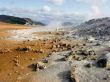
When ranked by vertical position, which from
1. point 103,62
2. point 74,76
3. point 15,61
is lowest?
point 74,76

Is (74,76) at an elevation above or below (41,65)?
below

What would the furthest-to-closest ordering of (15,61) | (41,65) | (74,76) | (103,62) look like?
(15,61), (41,65), (103,62), (74,76)

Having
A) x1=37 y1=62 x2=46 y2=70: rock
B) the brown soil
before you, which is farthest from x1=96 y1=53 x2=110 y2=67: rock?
the brown soil

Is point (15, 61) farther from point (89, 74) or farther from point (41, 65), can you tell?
point (89, 74)

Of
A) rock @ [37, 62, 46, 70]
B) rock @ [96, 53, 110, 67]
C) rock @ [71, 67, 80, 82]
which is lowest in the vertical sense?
rock @ [71, 67, 80, 82]

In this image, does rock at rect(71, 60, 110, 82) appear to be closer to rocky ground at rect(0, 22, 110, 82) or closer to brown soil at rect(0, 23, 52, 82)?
rocky ground at rect(0, 22, 110, 82)

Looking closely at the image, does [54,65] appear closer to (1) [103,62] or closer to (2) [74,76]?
(2) [74,76]

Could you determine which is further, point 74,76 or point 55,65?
point 55,65

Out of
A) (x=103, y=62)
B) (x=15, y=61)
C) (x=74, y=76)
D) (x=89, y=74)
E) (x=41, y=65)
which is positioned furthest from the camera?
(x=15, y=61)

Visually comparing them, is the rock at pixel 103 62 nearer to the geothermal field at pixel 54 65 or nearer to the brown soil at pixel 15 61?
the geothermal field at pixel 54 65

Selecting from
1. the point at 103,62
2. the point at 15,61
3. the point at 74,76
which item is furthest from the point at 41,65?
the point at 103,62

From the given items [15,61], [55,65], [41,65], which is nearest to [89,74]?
[55,65]

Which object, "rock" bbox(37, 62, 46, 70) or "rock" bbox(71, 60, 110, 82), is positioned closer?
"rock" bbox(71, 60, 110, 82)

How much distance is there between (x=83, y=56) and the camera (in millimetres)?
25531
